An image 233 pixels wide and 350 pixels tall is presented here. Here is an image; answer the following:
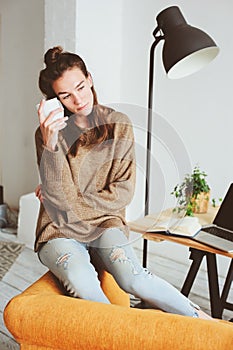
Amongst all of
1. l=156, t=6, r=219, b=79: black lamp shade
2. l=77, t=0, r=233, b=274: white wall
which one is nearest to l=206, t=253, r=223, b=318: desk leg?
l=77, t=0, r=233, b=274: white wall

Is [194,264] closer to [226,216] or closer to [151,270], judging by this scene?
[226,216]

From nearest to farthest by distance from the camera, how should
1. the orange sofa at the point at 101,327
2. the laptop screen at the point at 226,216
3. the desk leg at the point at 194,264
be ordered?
the orange sofa at the point at 101,327 < the laptop screen at the point at 226,216 < the desk leg at the point at 194,264

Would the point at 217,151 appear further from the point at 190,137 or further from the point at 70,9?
the point at 70,9

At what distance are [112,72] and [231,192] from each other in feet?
4.95

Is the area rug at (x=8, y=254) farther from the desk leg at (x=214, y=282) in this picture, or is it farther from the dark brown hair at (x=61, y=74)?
the dark brown hair at (x=61, y=74)

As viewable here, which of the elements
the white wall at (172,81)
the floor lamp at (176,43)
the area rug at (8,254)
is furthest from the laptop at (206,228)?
the area rug at (8,254)

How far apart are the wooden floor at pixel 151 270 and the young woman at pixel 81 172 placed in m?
1.00

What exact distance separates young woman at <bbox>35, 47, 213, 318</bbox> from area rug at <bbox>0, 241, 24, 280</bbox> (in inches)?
59.7

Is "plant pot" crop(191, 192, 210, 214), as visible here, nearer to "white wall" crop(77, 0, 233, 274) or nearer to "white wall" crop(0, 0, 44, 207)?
"white wall" crop(77, 0, 233, 274)

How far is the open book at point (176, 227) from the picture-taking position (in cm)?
214

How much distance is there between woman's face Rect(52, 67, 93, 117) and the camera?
68.1 inches

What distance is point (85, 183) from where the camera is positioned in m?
1.76

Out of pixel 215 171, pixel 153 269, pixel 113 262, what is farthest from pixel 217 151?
pixel 113 262

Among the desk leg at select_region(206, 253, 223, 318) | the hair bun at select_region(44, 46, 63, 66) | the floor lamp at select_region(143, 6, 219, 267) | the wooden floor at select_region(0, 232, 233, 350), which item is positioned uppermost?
the floor lamp at select_region(143, 6, 219, 267)
